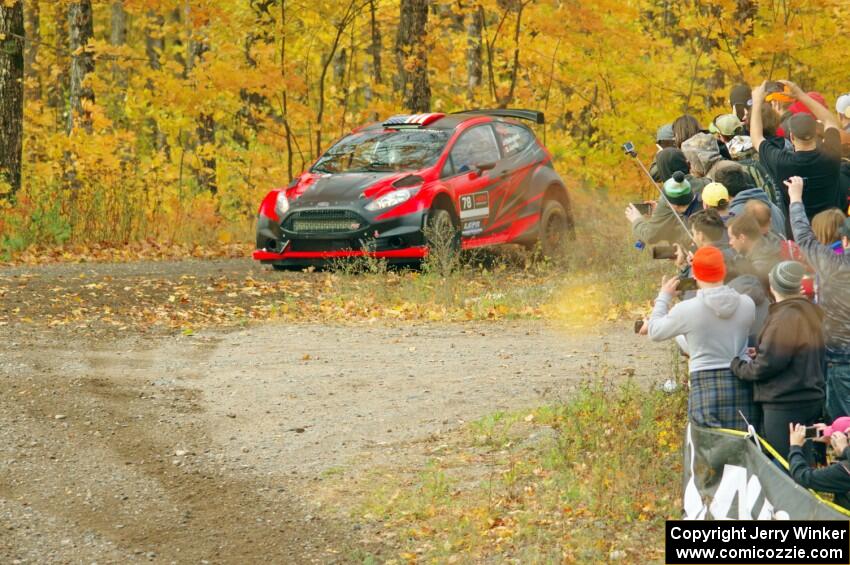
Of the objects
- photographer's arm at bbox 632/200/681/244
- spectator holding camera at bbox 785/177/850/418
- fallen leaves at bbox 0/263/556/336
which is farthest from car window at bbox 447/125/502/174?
spectator holding camera at bbox 785/177/850/418

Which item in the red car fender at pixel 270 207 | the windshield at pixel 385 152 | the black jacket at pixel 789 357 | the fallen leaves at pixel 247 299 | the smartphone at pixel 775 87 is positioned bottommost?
the fallen leaves at pixel 247 299

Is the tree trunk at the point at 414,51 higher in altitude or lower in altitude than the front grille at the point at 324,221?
higher

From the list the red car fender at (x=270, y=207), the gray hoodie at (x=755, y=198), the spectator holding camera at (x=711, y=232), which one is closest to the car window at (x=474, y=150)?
the red car fender at (x=270, y=207)

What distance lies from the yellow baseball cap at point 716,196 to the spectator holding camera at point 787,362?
135 cm

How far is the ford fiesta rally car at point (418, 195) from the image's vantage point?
1483 cm

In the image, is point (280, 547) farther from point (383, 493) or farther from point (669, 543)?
point (669, 543)

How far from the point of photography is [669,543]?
18.8 ft

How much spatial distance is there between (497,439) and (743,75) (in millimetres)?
13336

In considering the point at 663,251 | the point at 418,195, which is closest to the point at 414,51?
the point at 418,195

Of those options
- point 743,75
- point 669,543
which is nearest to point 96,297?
point 669,543

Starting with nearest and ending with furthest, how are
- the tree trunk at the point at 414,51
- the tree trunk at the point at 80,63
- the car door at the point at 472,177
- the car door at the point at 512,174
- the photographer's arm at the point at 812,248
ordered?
the photographer's arm at the point at 812,248 < the car door at the point at 472,177 < the car door at the point at 512,174 < the tree trunk at the point at 414,51 < the tree trunk at the point at 80,63

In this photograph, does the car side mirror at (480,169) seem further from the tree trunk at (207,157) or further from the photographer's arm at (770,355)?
the photographer's arm at (770,355)

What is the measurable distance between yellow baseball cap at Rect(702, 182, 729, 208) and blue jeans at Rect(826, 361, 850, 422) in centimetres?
131

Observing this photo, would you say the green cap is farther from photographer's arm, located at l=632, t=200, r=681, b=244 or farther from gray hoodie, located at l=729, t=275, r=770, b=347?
gray hoodie, located at l=729, t=275, r=770, b=347
